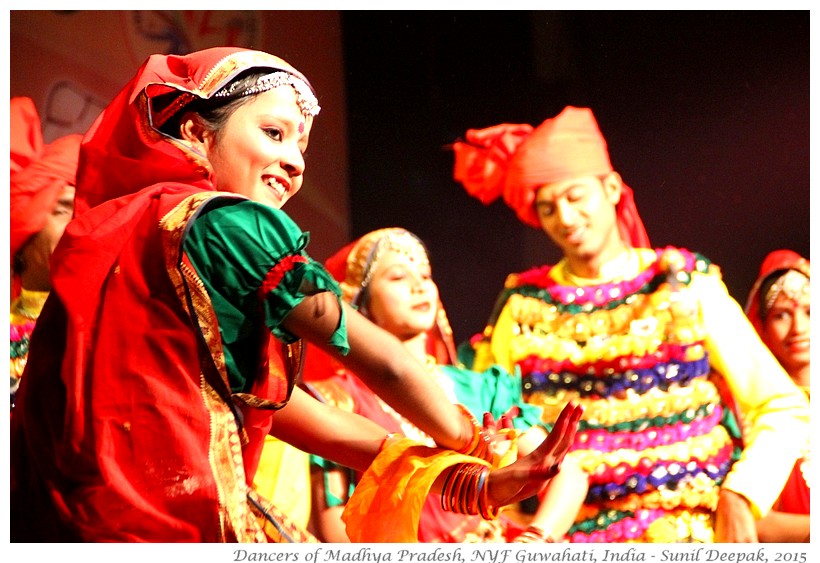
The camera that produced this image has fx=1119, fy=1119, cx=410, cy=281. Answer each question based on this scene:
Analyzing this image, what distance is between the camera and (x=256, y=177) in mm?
2223

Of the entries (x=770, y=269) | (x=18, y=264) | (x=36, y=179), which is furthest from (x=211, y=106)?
(x=770, y=269)

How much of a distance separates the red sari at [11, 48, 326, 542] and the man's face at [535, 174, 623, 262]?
69 cm

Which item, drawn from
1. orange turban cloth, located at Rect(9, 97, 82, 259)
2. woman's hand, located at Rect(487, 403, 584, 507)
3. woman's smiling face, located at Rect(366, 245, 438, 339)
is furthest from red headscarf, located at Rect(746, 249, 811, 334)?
orange turban cloth, located at Rect(9, 97, 82, 259)

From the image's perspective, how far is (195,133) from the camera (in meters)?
2.18

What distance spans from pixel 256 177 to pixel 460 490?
73 cm

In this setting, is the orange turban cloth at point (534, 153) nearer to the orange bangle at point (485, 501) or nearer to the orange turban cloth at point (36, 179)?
the orange bangle at point (485, 501)

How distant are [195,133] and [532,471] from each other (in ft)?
3.01

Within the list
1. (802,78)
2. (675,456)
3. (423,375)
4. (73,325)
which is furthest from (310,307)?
(802,78)

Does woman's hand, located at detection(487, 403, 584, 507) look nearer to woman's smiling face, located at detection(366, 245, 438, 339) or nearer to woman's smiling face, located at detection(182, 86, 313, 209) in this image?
woman's smiling face, located at detection(366, 245, 438, 339)

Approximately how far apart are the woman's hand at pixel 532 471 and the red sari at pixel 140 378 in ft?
1.44

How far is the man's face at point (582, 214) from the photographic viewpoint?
245 cm

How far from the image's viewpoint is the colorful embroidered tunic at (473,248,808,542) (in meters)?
2.39

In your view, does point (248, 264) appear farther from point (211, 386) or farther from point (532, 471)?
point (532, 471)

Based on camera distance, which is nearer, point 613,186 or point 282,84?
point 282,84
